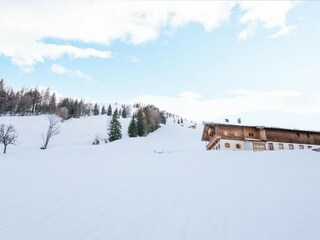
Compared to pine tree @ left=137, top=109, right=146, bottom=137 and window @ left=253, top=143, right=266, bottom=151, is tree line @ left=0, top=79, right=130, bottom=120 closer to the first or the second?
pine tree @ left=137, top=109, right=146, bottom=137

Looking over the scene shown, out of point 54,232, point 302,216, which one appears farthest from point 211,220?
point 54,232

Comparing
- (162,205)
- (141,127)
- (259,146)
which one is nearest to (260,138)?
(259,146)

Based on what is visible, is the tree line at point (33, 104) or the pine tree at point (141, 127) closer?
the pine tree at point (141, 127)

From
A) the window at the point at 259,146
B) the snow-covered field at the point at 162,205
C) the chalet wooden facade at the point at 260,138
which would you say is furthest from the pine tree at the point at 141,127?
the snow-covered field at the point at 162,205

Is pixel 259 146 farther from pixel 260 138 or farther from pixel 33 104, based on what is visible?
pixel 33 104

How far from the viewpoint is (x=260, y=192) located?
12578 mm

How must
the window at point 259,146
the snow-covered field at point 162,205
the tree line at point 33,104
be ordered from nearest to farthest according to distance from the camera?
the snow-covered field at point 162,205 → the window at point 259,146 → the tree line at point 33,104

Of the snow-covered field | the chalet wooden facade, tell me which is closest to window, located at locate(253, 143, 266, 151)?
the chalet wooden facade

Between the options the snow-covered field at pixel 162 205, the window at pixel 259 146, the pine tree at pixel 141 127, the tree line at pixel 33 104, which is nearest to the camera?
the snow-covered field at pixel 162 205

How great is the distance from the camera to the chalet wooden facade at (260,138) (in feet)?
150

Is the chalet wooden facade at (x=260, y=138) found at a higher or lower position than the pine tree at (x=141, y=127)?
lower

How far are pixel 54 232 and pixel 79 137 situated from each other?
7489 centimetres

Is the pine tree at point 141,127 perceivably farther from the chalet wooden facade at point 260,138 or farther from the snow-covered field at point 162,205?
the snow-covered field at point 162,205

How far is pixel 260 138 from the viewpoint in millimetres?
47031
